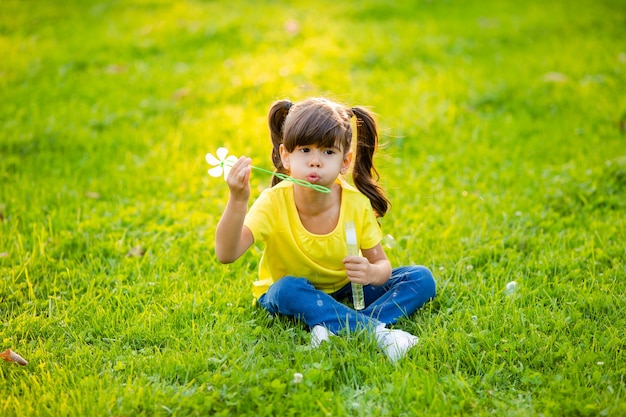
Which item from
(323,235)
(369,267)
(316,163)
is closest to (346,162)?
(316,163)

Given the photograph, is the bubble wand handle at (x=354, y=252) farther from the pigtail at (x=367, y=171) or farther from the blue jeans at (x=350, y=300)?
the pigtail at (x=367, y=171)

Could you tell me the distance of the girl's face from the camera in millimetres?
2680

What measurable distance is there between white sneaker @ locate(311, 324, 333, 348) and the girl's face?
615 mm

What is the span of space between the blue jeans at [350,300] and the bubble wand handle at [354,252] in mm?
42

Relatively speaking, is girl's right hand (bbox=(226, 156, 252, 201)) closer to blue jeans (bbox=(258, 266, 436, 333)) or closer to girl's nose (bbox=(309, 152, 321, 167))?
girl's nose (bbox=(309, 152, 321, 167))

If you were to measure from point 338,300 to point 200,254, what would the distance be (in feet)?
2.87

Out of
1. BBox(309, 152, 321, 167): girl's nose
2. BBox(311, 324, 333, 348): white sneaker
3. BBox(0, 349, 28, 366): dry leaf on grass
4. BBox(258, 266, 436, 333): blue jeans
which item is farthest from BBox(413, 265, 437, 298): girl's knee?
BBox(0, 349, 28, 366): dry leaf on grass

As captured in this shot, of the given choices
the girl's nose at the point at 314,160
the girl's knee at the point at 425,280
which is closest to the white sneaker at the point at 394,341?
the girl's knee at the point at 425,280

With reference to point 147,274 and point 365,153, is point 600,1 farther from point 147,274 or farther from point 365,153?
point 147,274

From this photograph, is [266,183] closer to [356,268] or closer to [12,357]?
[356,268]

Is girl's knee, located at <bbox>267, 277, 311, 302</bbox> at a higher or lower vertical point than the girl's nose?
lower

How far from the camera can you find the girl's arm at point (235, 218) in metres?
2.43

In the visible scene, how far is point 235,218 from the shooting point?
2.52m

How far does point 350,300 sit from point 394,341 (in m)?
0.49
